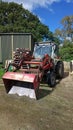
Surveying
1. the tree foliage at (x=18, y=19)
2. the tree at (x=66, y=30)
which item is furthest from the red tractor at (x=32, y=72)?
the tree at (x=66, y=30)

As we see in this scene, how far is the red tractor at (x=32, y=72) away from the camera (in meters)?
6.83

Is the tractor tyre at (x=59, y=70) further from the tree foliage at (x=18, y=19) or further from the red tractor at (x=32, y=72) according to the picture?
the tree foliage at (x=18, y=19)

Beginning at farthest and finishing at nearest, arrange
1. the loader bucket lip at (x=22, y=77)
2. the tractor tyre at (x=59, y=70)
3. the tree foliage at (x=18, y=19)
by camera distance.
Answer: the tree foliage at (x=18, y=19)
the tractor tyre at (x=59, y=70)
the loader bucket lip at (x=22, y=77)

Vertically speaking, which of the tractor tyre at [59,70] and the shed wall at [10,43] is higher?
the shed wall at [10,43]

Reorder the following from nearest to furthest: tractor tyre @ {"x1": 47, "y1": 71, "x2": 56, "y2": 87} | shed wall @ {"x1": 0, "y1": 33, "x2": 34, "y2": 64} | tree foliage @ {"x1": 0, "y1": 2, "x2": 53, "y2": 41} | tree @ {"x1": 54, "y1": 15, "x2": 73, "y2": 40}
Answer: tractor tyre @ {"x1": 47, "y1": 71, "x2": 56, "y2": 87} < shed wall @ {"x1": 0, "y1": 33, "x2": 34, "y2": 64} < tree foliage @ {"x1": 0, "y1": 2, "x2": 53, "y2": 41} < tree @ {"x1": 54, "y1": 15, "x2": 73, "y2": 40}

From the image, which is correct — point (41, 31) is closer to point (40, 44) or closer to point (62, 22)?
point (62, 22)

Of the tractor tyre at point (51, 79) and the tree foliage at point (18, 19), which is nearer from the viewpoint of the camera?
the tractor tyre at point (51, 79)

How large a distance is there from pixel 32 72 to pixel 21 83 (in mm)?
777

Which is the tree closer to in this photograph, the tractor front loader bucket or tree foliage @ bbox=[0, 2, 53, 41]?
tree foliage @ bbox=[0, 2, 53, 41]

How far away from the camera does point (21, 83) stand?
7.35 metres

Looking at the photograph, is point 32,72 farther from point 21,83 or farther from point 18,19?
point 18,19

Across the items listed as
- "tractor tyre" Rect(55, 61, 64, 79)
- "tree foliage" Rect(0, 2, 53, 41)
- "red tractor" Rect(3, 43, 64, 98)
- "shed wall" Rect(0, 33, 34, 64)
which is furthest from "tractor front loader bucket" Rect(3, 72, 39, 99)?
"tree foliage" Rect(0, 2, 53, 41)

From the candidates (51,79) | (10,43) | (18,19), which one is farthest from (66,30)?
(51,79)

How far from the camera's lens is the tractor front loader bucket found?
259 inches
